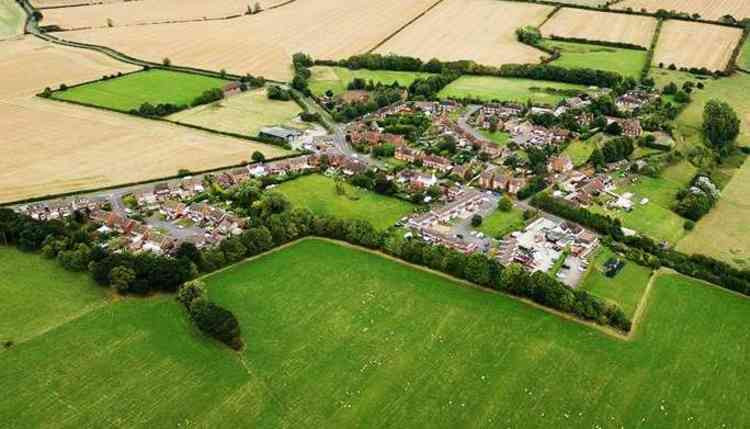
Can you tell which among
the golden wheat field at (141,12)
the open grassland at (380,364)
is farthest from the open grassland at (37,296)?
the golden wheat field at (141,12)

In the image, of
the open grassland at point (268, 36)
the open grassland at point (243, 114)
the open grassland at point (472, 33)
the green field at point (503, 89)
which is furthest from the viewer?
the open grassland at point (472, 33)

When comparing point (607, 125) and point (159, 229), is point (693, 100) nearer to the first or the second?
point (607, 125)

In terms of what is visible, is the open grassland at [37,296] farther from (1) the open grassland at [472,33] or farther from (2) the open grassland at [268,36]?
(1) the open grassland at [472,33]

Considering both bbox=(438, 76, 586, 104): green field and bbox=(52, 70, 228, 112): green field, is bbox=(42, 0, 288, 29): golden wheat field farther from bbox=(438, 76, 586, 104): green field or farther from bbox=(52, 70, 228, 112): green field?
bbox=(438, 76, 586, 104): green field

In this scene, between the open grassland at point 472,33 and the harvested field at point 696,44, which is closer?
the harvested field at point 696,44

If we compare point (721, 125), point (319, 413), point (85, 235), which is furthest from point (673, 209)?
point (85, 235)

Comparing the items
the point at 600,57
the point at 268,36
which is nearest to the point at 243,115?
the point at 268,36
